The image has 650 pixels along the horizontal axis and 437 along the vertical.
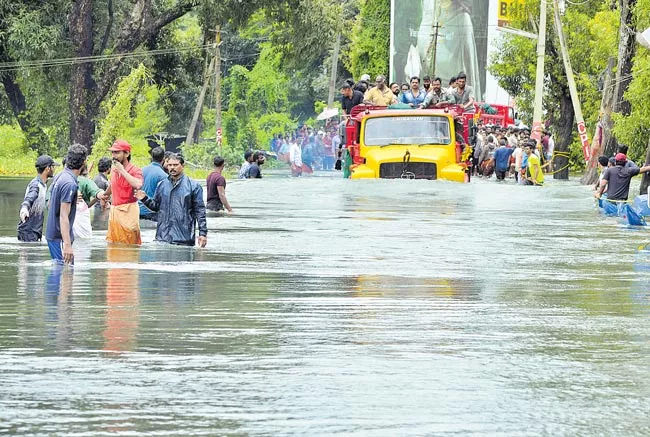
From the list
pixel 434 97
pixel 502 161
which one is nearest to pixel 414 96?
pixel 434 97

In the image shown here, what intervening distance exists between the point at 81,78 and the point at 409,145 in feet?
82.9

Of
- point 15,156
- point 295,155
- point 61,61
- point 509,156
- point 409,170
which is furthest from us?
point 15,156

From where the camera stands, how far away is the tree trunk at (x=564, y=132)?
59.7m

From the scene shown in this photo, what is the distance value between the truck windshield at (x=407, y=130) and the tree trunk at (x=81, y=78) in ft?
78.5

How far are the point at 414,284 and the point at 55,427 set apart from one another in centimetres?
745

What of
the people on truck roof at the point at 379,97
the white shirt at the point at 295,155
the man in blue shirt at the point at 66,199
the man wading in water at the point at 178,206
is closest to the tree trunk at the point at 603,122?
the people on truck roof at the point at 379,97

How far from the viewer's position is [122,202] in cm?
1777

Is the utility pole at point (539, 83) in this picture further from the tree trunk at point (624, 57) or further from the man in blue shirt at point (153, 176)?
the man in blue shirt at point (153, 176)

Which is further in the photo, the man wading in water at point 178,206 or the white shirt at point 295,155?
the white shirt at point 295,155

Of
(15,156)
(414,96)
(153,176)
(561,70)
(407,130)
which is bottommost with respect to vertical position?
(15,156)

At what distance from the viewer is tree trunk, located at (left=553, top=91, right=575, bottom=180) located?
59688 mm

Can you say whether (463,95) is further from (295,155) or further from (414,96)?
(295,155)

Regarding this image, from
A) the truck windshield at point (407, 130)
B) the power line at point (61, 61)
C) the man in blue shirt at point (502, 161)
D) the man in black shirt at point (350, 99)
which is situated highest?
the power line at point (61, 61)

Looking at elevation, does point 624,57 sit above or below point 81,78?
above
